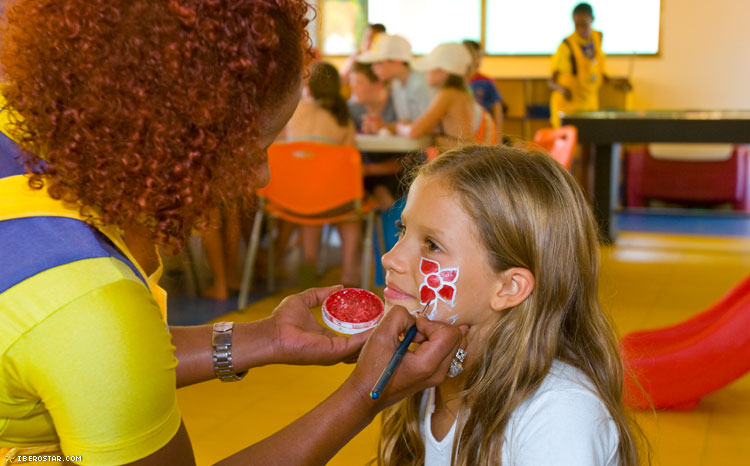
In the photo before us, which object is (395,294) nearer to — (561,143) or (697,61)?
(561,143)

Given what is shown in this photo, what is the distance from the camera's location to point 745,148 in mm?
7277

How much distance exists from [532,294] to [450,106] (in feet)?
11.3

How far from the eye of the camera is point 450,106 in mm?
4609

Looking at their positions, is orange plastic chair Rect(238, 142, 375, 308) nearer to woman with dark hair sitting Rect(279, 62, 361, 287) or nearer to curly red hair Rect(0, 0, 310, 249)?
woman with dark hair sitting Rect(279, 62, 361, 287)

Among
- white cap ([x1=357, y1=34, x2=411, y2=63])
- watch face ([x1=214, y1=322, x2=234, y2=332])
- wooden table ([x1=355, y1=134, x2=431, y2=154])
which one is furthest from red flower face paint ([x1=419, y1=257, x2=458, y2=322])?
white cap ([x1=357, y1=34, x2=411, y2=63])

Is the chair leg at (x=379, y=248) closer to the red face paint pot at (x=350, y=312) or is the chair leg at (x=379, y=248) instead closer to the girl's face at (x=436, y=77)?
the girl's face at (x=436, y=77)

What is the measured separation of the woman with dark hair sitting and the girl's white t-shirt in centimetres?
315

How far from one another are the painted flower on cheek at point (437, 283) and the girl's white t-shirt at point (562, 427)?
204 mm

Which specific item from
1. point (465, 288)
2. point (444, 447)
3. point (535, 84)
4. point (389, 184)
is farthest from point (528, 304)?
point (535, 84)

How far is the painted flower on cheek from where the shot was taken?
4.25 feet

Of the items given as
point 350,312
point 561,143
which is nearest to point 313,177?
point 561,143

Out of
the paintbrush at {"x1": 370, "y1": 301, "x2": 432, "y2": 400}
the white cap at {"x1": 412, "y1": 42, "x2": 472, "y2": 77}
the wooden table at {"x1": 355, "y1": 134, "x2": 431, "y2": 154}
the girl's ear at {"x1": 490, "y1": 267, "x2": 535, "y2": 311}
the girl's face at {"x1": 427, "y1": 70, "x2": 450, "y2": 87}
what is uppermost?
the white cap at {"x1": 412, "y1": 42, "x2": 472, "y2": 77}

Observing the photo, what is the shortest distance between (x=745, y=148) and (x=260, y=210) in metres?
5.26

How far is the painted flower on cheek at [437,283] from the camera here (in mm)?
1296
